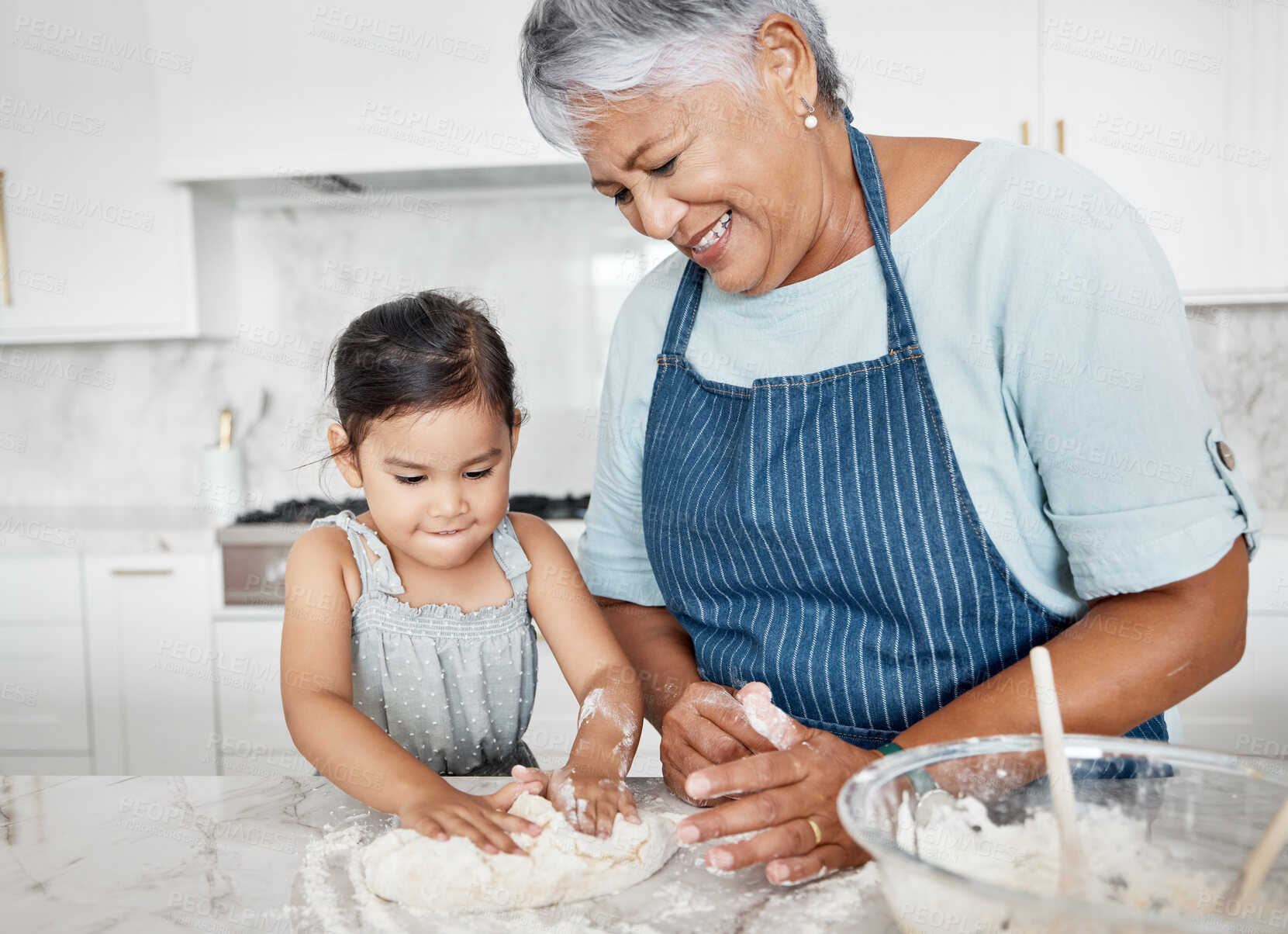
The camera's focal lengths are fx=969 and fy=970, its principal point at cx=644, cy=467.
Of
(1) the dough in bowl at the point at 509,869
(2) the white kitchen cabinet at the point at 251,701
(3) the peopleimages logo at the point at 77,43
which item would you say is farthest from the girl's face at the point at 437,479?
(3) the peopleimages logo at the point at 77,43

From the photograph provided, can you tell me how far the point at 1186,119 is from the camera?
226 cm

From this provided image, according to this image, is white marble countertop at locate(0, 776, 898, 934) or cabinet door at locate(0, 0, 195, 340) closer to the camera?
white marble countertop at locate(0, 776, 898, 934)

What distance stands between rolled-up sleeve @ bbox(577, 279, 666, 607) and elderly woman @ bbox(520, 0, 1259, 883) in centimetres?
11

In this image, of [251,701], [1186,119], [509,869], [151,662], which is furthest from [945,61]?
[151,662]

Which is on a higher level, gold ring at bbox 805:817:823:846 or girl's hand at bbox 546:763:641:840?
gold ring at bbox 805:817:823:846

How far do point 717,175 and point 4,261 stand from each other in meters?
2.50

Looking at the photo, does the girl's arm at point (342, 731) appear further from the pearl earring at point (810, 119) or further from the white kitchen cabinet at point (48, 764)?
the white kitchen cabinet at point (48, 764)

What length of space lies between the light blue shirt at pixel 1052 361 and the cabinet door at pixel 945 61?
1522 mm

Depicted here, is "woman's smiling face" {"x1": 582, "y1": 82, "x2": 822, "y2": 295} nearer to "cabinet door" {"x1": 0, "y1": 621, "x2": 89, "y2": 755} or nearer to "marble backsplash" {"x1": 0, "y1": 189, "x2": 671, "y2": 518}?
"marble backsplash" {"x1": 0, "y1": 189, "x2": 671, "y2": 518}

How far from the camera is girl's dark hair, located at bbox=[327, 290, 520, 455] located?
1.12m

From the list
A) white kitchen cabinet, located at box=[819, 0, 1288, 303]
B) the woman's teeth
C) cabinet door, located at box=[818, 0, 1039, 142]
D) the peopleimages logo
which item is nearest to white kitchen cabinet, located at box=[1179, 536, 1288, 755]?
white kitchen cabinet, located at box=[819, 0, 1288, 303]

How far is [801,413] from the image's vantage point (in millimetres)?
966

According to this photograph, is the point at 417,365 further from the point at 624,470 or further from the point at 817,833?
the point at 817,833

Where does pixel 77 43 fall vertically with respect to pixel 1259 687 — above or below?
above
